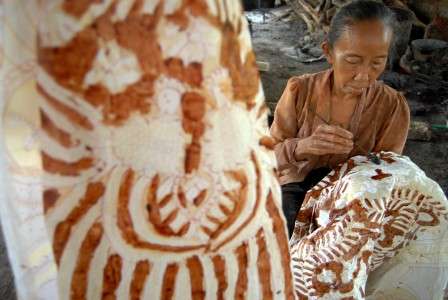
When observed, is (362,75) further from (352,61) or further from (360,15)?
(360,15)

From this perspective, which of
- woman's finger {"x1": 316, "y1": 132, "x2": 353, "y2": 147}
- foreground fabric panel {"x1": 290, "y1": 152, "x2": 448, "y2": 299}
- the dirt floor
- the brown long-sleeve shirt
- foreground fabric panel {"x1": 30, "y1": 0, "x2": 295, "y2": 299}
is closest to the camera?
foreground fabric panel {"x1": 30, "y1": 0, "x2": 295, "y2": 299}

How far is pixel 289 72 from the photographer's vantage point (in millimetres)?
4160

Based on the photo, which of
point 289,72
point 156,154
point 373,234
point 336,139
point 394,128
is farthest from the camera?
point 289,72

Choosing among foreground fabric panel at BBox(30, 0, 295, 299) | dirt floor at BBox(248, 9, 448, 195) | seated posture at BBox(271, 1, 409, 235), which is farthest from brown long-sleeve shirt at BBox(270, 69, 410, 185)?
dirt floor at BBox(248, 9, 448, 195)

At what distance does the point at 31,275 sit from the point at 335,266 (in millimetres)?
742

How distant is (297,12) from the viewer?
5824 millimetres

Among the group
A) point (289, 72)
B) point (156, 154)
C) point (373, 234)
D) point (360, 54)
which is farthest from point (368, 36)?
point (289, 72)

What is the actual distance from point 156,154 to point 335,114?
1026 millimetres

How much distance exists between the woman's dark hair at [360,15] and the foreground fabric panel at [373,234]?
0.36 m

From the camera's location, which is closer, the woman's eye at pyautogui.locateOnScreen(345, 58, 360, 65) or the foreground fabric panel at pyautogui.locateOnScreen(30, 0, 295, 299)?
the foreground fabric panel at pyautogui.locateOnScreen(30, 0, 295, 299)

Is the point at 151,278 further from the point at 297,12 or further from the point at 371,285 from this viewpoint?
the point at 297,12

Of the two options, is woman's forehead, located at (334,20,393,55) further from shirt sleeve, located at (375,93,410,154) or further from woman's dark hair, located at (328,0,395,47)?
shirt sleeve, located at (375,93,410,154)

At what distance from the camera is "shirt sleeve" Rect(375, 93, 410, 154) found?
1.46 meters

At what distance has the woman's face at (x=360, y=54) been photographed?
1286 millimetres
